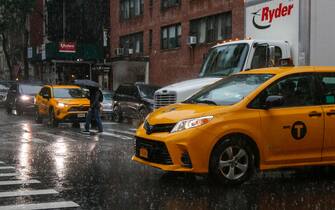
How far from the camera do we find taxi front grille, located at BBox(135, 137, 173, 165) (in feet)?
26.7

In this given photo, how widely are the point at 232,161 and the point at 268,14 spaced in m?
5.63

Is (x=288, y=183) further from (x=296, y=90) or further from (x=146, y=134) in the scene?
(x=146, y=134)

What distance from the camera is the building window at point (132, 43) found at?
41.8 metres

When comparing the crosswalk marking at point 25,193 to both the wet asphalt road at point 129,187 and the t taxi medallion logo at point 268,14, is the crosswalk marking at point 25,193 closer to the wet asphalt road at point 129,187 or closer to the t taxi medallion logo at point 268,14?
the wet asphalt road at point 129,187

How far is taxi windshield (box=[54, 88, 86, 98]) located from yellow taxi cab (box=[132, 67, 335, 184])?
13118 millimetres

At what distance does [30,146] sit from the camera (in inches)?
553

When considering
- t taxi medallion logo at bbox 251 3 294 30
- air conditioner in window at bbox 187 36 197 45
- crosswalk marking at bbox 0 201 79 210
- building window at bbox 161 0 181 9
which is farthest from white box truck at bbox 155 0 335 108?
building window at bbox 161 0 181 9

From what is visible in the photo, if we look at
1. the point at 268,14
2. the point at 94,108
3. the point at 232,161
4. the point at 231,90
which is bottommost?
the point at 232,161

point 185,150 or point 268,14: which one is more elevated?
point 268,14

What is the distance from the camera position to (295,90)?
8672 mm

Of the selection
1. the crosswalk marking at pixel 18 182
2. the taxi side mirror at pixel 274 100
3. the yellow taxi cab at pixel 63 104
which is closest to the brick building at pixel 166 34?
the yellow taxi cab at pixel 63 104

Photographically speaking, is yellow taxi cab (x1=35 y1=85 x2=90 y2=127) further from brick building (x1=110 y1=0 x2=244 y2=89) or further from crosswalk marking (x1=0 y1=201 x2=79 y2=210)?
crosswalk marking (x1=0 y1=201 x2=79 y2=210)

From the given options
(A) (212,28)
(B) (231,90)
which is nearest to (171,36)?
(A) (212,28)

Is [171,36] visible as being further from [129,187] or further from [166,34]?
[129,187]
